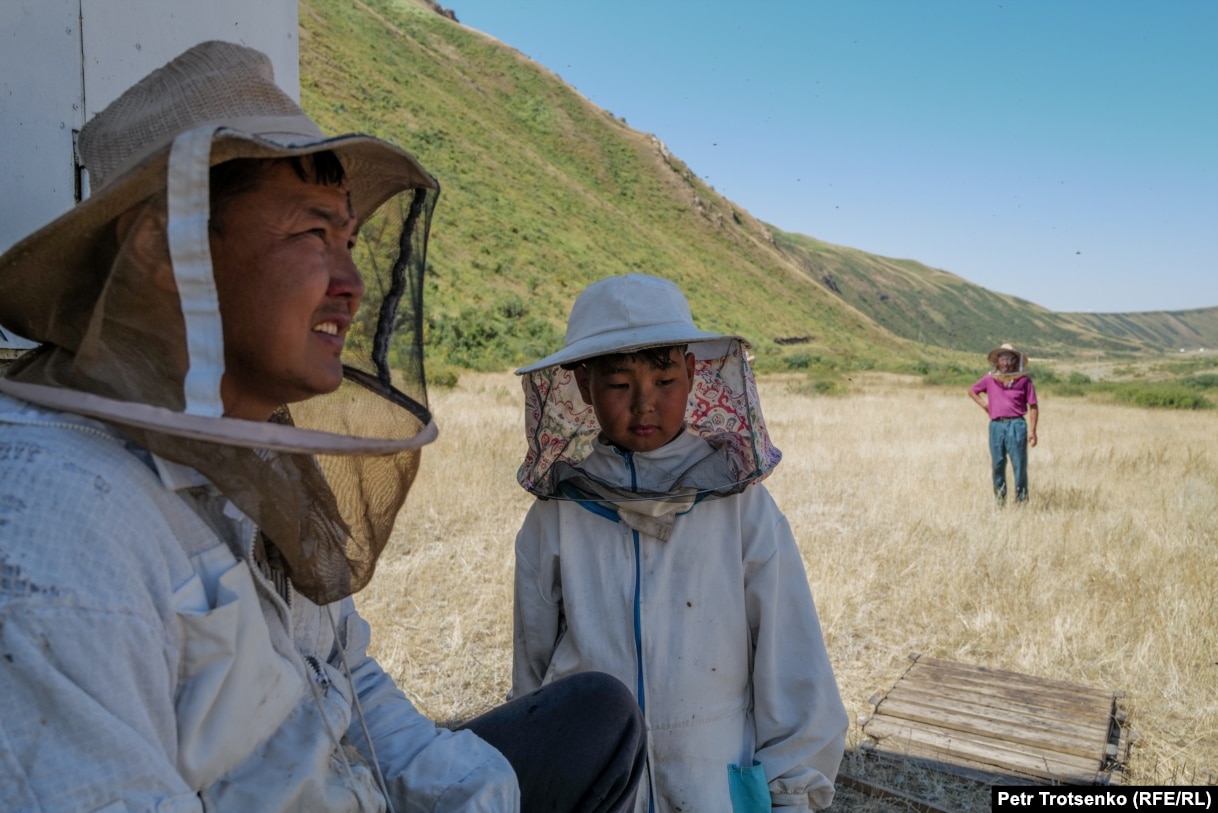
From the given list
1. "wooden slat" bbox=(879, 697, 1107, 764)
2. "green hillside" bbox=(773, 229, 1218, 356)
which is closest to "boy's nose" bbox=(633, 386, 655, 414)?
"wooden slat" bbox=(879, 697, 1107, 764)

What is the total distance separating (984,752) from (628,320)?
9.36 feet

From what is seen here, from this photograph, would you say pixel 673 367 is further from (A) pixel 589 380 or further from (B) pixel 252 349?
(B) pixel 252 349

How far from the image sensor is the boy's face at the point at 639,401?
270cm

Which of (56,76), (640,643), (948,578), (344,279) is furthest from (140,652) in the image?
(948,578)

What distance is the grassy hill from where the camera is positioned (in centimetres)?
3591

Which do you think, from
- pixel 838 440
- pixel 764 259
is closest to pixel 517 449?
pixel 838 440

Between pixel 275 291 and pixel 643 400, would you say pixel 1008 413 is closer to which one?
pixel 643 400

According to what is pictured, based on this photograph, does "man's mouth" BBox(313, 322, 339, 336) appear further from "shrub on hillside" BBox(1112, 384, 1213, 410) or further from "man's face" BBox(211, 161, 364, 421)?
"shrub on hillside" BBox(1112, 384, 1213, 410)

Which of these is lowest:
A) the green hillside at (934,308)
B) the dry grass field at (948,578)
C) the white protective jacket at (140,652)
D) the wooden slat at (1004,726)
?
the wooden slat at (1004,726)

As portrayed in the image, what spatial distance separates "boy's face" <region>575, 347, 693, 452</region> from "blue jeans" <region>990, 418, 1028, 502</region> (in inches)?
298

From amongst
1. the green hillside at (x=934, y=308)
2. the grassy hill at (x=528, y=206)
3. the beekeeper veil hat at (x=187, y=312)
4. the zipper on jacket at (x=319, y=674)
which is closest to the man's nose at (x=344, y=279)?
the beekeeper veil hat at (x=187, y=312)

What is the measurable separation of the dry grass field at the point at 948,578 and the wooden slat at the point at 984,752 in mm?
184

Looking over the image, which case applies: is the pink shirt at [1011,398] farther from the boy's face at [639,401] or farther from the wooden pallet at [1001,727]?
the boy's face at [639,401]

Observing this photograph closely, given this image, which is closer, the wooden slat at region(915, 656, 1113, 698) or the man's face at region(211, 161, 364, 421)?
the man's face at region(211, 161, 364, 421)
